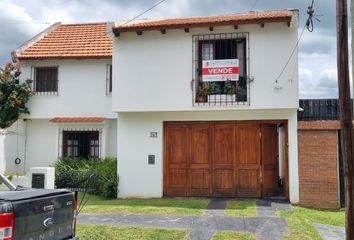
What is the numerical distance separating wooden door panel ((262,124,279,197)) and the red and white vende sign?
2.17 meters

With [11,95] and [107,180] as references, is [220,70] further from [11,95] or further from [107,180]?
[11,95]

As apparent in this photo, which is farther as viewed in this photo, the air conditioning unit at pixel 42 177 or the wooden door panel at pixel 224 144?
the wooden door panel at pixel 224 144

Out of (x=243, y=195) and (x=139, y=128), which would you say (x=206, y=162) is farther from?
(x=139, y=128)

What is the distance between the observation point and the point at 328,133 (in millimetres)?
13836

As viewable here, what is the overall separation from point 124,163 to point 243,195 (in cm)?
436

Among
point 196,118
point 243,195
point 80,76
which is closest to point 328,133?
point 243,195

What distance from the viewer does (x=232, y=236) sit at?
9.50 meters

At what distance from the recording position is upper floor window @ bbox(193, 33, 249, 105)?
14242 millimetres

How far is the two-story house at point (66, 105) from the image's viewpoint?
17797 millimetres

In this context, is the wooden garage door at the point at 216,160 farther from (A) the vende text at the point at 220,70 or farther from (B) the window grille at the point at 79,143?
(B) the window grille at the point at 79,143

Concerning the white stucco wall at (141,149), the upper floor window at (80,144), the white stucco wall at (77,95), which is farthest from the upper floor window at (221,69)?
the upper floor window at (80,144)

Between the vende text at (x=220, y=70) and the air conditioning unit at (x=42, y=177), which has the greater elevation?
the vende text at (x=220, y=70)

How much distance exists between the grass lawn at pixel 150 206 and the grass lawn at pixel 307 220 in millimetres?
2549

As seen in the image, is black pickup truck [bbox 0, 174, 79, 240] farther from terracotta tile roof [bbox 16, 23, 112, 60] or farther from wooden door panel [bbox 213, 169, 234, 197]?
terracotta tile roof [bbox 16, 23, 112, 60]
